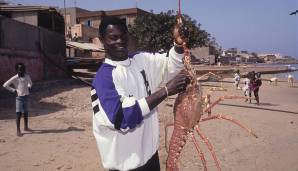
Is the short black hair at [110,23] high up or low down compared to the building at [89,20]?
down

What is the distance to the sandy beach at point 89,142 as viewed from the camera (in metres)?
6.71

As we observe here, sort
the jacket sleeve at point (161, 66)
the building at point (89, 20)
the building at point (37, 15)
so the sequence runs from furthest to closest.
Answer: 1. the building at point (89, 20)
2. the building at point (37, 15)
3. the jacket sleeve at point (161, 66)

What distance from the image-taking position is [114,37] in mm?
2678

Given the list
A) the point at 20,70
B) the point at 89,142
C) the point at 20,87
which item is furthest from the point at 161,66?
the point at 20,70

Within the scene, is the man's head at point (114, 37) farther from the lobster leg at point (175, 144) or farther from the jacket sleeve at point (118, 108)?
the lobster leg at point (175, 144)

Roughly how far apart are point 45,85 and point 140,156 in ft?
46.5

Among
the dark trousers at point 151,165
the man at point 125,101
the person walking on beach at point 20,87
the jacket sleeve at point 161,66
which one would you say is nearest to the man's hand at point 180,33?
the man at point 125,101

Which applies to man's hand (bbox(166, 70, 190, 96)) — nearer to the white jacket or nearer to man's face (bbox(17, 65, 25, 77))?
the white jacket

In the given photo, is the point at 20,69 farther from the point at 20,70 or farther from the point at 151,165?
the point at 151,165

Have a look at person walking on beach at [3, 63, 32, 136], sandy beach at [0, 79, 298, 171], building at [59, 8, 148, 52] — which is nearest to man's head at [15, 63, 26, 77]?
person walking on beach at [3, 63, 32, 136]

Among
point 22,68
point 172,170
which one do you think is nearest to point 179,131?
point 172,170

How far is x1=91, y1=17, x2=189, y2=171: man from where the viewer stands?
2438 mm

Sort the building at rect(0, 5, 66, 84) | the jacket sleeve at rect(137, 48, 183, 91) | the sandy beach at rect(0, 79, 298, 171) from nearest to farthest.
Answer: the jacket sleeve at rect(137, 48, 183, 91)
the sandy beach at rect(0, 79, 298, 171)
the building at rect(0, 5, 66, 84)

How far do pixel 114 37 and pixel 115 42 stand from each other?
0.04 meters
